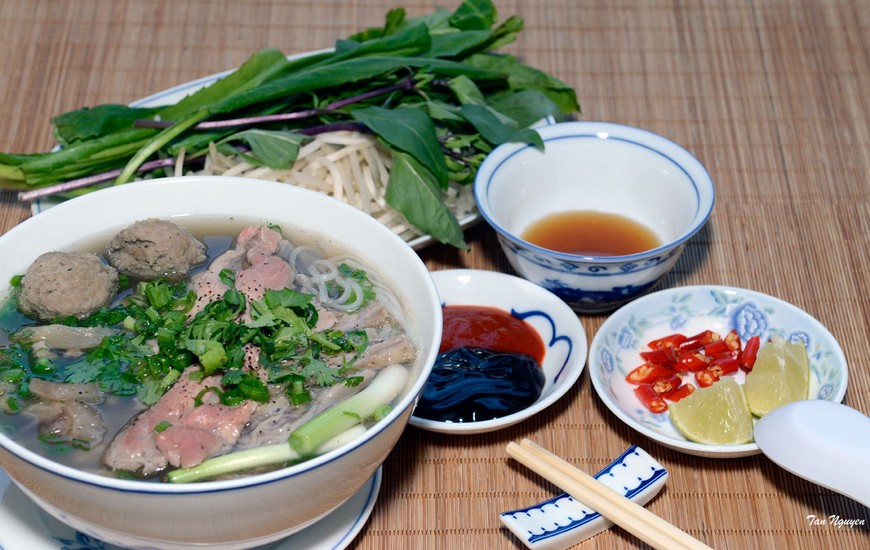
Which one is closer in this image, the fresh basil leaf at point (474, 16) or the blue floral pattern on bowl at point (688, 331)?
the blue floral pattern on bowl at point (688, 331)

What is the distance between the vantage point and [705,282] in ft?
10.6

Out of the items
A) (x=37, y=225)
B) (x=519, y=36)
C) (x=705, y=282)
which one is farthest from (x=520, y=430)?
(x=519, y=36)

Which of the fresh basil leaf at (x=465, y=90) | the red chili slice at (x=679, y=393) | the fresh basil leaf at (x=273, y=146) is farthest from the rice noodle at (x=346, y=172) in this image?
the red chili slice at (x=679, y=393)

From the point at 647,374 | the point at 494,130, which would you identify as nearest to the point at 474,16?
the point at 494,130

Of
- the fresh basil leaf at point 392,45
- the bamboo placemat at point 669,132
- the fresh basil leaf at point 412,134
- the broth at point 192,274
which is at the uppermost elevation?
the broth at point 192,274

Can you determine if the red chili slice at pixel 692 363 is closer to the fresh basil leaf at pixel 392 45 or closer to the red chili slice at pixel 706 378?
the red chili slice at pixel 706 378

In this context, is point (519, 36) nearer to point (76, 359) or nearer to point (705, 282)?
point (705, 282)

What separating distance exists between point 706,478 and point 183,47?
299 centimetres

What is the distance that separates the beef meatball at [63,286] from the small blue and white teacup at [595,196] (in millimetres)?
1205

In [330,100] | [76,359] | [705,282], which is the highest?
[76,359]

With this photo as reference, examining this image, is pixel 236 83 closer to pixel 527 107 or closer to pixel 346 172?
pixel 346 172

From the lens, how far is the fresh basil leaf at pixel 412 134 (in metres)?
3.08

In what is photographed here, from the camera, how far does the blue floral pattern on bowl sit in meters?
2.67

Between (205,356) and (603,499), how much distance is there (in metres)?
1.05
